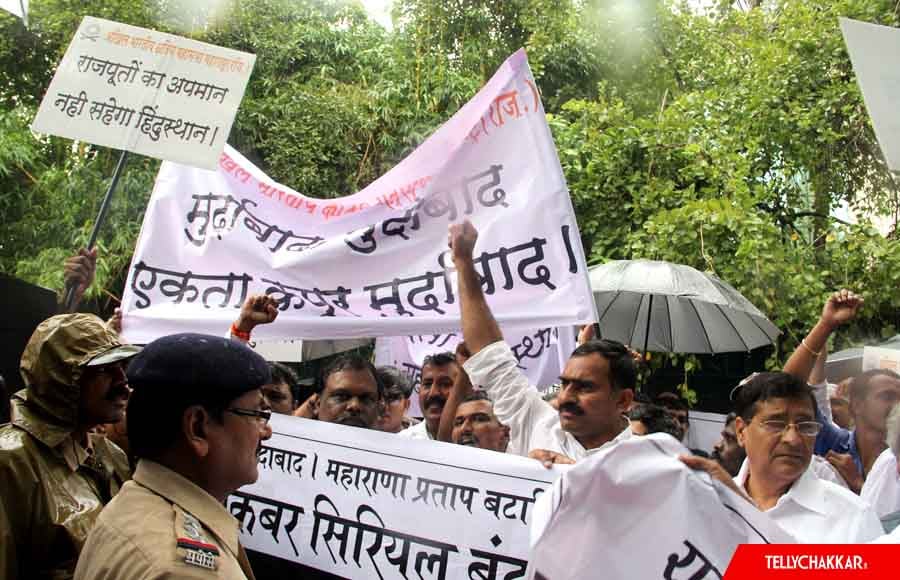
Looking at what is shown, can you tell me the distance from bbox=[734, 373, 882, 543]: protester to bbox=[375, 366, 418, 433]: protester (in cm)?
192

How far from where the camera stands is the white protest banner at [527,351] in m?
4.50

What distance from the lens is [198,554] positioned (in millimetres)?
1514

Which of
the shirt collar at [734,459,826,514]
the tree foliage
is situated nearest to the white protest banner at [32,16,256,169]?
the shirt collar at [734,459,826,514]

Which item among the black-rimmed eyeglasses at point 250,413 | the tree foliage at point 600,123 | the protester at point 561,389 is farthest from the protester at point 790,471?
the tree foliage at point 600,123

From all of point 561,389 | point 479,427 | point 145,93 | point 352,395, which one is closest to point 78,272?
point 145,93

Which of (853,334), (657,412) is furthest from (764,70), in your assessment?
(657,412)

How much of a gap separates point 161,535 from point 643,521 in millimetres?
1088

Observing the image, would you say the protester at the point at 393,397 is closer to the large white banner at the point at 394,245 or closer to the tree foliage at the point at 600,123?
the large white banner at the point at 394,245

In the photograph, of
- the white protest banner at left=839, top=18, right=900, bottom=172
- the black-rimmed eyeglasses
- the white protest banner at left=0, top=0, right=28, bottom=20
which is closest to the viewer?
the black-rimmed eyeglasses

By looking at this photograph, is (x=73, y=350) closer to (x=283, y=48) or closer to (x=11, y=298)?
(x=11, y=298)

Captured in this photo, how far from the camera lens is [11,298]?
13.9 ft

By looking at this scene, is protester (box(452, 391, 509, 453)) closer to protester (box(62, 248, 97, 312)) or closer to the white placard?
protester (box(62, 248, 97, 312))

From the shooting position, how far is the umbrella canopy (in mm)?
5590

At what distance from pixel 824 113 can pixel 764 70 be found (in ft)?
2.24
